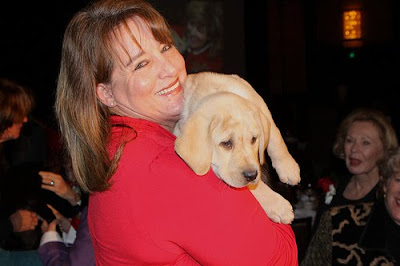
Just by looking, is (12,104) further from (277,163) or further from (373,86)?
(373,86)

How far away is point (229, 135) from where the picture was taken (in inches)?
65.5

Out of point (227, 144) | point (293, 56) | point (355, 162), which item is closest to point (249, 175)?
point (227, 144)

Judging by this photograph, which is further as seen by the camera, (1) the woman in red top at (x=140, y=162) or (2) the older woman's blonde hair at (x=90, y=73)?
(2) the older woman's blonde hair at (x=90, y=73)

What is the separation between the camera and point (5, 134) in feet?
12.9

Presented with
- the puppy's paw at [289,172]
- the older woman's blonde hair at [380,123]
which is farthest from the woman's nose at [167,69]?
the older woman's blonde hair at [380,123]

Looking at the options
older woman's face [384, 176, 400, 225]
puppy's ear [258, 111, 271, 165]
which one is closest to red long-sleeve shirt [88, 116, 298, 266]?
puppy's ear [258, 111, 271, 165]

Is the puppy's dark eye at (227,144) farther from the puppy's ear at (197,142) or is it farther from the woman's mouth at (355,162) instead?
the woman's mouth at (355,162)

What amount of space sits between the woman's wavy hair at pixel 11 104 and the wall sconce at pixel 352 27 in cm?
571

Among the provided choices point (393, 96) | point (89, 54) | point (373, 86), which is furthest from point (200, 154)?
point (373, 86)

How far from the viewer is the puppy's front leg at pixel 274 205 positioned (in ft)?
5.53

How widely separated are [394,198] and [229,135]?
67.5 inches

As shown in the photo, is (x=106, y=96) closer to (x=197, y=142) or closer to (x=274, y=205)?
(x=197, y=142)

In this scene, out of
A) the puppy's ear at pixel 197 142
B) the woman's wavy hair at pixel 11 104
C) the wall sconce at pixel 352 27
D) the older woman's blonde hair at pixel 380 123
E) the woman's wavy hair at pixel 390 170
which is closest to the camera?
the puppy's ear at pixel 197 142

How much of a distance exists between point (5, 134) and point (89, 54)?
271 centimetres
